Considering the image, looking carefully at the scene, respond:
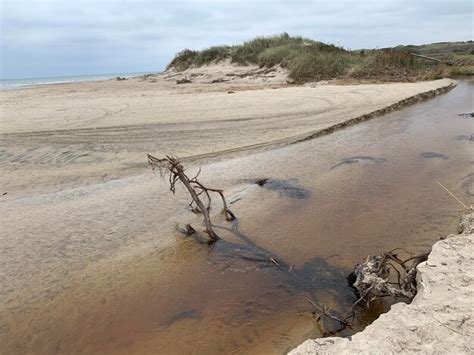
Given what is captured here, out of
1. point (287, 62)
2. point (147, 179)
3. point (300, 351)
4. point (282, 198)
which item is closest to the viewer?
point (300, 351)

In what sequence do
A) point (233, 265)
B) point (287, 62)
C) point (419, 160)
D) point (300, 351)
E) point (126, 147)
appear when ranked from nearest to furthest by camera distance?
point (300, 351), point (233, 265), point (419, 160), point (126, 147), point (287, 62)

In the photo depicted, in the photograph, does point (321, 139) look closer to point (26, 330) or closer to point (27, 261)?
point (27, 261)

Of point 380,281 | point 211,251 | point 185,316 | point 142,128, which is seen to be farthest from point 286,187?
point 142,128

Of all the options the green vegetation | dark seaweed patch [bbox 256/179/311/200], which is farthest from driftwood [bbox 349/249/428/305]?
the green vegetation

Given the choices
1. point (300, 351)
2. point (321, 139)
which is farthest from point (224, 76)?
point (300, 351)

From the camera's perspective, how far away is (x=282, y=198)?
4.66 meters

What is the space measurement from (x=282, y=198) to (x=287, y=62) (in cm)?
1409

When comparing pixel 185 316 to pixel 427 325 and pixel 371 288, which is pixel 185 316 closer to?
pixel 371 288

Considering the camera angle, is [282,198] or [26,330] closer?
[26,330]

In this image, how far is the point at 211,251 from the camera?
353cm

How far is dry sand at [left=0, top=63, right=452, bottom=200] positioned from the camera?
227 inches

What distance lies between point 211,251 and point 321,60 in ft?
46.3

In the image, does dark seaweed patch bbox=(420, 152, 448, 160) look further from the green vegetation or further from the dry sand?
the green vegetation

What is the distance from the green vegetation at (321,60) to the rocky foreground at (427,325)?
13.6 metres
